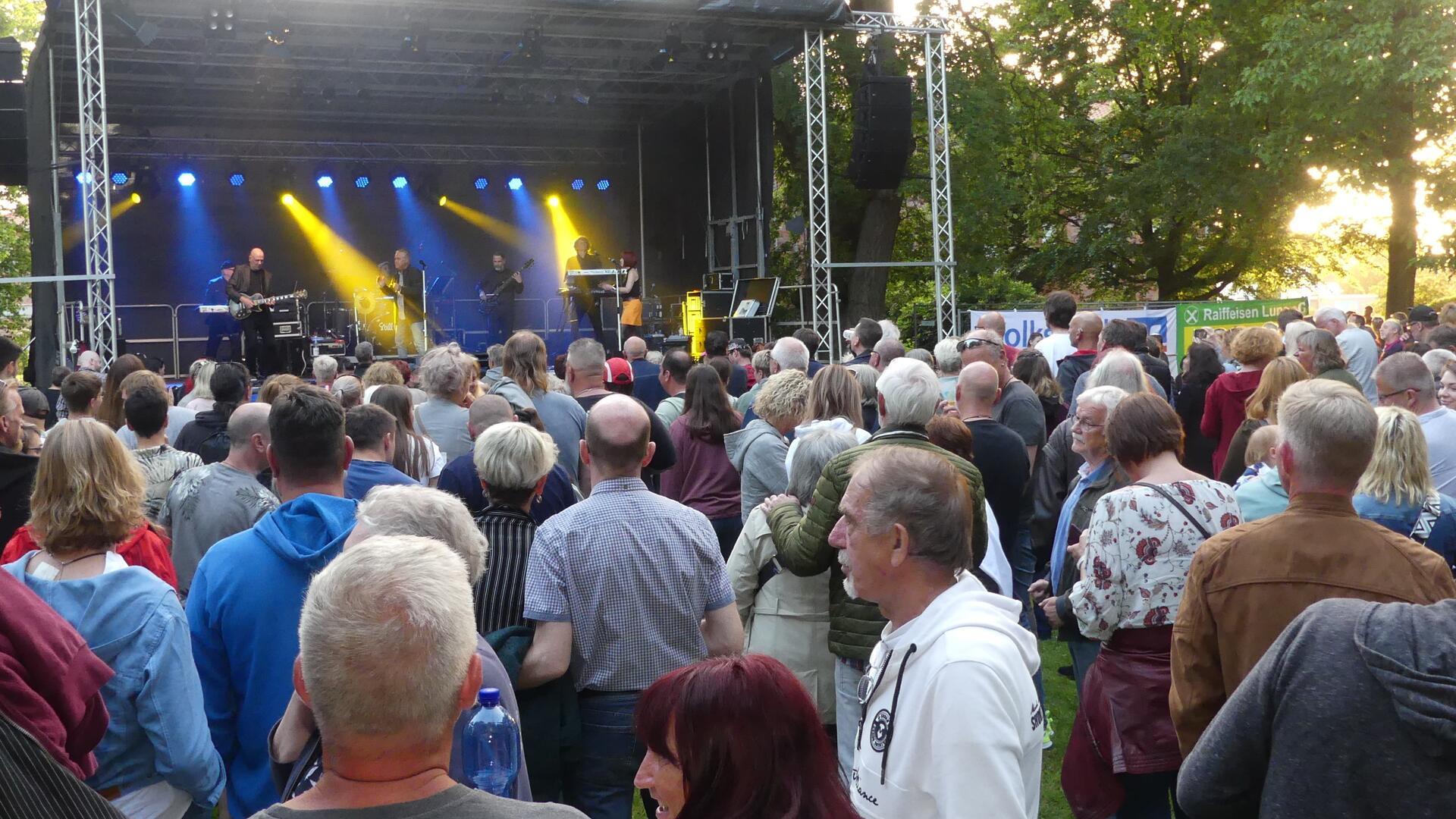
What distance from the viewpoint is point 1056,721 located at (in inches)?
202

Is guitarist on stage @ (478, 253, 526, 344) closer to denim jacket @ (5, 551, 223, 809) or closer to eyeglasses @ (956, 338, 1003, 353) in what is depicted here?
eyeglasses @ (956, 338, 1003, 353)

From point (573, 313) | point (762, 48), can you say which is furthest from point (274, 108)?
point (762, 48)

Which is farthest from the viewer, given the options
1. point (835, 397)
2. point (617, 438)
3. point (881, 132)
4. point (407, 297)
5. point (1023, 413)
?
point (407, 297)

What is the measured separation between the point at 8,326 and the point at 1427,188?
28083 mm

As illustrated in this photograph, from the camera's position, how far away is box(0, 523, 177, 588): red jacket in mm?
2895

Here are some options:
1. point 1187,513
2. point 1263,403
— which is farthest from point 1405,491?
point 1263,403

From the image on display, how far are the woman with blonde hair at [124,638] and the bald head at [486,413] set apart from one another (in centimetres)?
158

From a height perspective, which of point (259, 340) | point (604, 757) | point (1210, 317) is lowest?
point (604, 757)

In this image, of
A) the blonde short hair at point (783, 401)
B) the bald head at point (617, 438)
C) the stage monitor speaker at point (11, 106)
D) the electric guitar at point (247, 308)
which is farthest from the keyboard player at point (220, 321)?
the bald head at point (617, 438)

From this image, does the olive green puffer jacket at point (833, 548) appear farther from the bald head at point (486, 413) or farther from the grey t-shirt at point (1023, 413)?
the grey t-shirt at point (1023, 413)

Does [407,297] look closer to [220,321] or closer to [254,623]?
[220,321]

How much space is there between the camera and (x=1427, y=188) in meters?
18.0

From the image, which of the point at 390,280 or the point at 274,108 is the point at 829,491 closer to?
the point at 390,280

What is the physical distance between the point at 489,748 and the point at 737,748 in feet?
2.31
